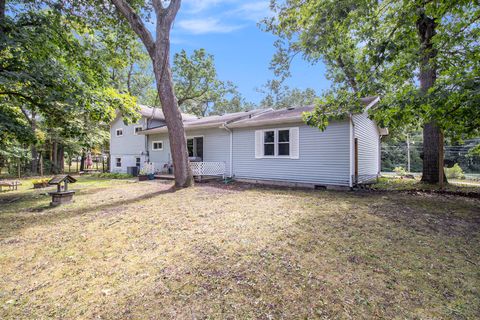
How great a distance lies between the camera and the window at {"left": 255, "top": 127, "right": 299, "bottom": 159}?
392 inches

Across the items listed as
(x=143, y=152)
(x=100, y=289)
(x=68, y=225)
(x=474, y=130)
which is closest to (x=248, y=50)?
(x=143, y=152)

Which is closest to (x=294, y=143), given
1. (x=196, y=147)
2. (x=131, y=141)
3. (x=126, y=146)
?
(x=196, y=147)

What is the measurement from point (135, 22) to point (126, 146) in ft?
38.2

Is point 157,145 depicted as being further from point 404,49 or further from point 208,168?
point 404,49

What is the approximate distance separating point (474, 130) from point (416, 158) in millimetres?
22272

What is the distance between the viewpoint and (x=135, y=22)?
8469mm

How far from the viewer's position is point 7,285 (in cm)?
277

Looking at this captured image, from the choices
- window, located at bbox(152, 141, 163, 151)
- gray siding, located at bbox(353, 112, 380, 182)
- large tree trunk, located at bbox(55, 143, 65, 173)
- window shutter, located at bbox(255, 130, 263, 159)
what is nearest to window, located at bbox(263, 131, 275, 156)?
window shutter, located at bbox(255, 130, 263, 159)

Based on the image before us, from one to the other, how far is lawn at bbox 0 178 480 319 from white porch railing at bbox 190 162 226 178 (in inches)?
235

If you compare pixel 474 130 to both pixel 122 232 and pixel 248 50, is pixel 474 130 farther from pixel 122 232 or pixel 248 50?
pixel 248 50

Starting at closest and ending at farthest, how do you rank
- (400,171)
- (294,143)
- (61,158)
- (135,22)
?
1. (135,22)
2. (294,143)
3. (400,171)
4. (61,158)

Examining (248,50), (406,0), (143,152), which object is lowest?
(143,152)

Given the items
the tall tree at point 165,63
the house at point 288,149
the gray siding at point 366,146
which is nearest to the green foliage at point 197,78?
the house at point 288,149

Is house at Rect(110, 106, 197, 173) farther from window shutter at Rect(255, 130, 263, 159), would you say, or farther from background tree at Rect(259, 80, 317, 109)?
background tree at Rect(259, 80, 317, 109)
